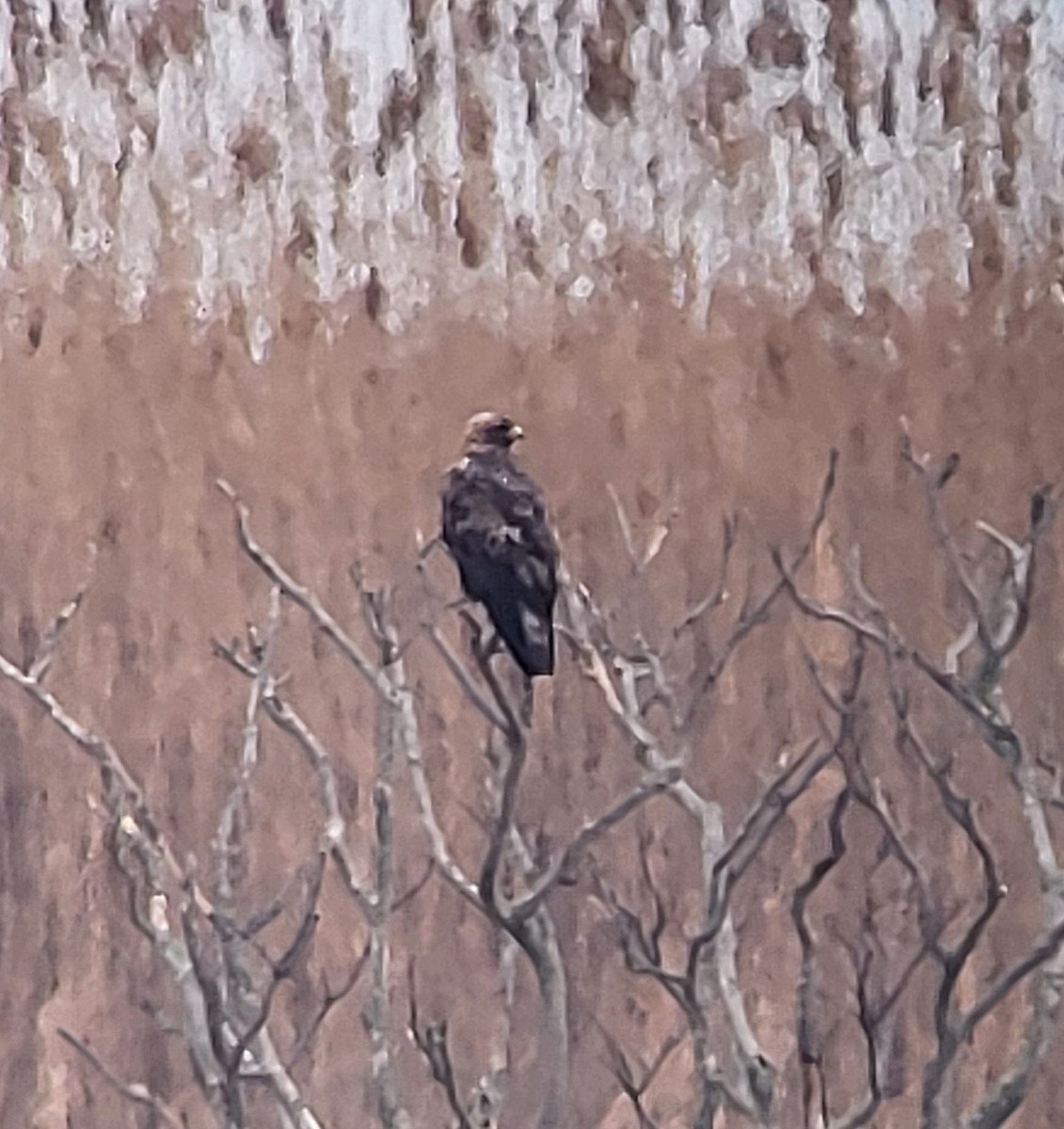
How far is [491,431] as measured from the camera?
180 cm

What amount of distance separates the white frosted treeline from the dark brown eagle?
9.9 inches

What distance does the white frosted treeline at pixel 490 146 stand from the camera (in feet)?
6.13

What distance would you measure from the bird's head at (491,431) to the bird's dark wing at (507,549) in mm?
38

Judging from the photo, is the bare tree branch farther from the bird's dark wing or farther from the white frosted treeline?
the white frosted treeline

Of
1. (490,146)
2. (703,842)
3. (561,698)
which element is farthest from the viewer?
(490,146)

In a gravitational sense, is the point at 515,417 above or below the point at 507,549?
above

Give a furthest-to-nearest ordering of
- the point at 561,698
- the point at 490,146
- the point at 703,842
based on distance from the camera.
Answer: the point at 490,146 < the point at 561,698 < the point at 703,842

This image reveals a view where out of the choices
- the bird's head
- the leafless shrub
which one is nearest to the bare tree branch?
the leafless shrub

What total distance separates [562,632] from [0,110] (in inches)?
35.3

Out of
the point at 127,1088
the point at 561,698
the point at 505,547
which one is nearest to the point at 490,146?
the point at 505,547

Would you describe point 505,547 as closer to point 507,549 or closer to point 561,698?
point 507,549

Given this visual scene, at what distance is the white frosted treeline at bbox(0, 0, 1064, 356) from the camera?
6.13ft

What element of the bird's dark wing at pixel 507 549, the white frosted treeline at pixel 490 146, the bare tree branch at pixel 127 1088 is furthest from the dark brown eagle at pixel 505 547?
the bare tree branch at pixel 127 1088

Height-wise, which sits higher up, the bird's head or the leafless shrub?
the bird's head
